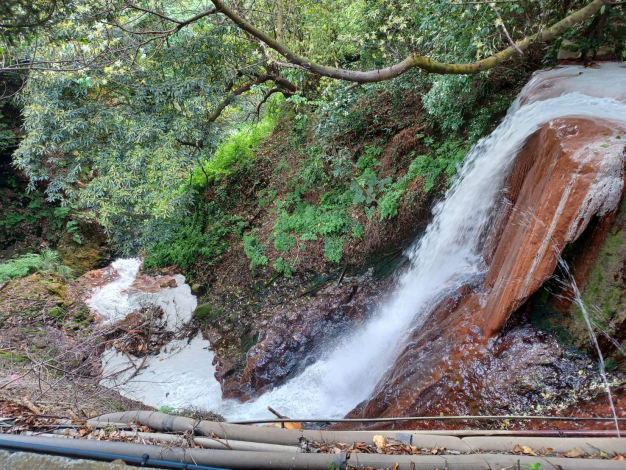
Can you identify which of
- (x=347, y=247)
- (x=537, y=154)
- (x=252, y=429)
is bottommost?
(x=347, y=247)

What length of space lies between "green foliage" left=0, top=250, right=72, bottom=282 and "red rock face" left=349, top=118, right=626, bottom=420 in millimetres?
8747

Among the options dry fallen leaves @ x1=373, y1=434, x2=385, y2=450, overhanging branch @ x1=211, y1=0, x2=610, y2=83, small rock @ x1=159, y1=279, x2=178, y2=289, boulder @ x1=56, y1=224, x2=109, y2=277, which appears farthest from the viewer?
boulder @ x1=56, y1=224, x2=109, y2=277

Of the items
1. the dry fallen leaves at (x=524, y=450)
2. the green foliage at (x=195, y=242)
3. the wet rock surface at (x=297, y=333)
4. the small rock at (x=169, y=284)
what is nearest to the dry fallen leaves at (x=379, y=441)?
the dry fallen leaves at (x=524, y=450)

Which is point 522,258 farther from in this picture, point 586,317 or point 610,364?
point 610,364

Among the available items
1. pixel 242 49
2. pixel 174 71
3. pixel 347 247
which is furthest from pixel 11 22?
pixel 347 247

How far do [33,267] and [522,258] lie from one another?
1094 cm

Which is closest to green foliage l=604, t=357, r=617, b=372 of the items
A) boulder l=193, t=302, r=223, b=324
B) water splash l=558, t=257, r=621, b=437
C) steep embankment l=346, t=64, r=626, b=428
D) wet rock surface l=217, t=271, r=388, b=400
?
water splash l=558, t=257, r=621, b=437

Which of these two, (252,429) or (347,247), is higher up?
(252,429)

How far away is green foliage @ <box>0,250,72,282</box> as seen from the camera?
909 centimetres

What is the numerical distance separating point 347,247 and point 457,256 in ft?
7.96

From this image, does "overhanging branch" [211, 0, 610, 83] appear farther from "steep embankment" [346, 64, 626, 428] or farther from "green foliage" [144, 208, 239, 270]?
"green foliage" [144, 208, 239, 270]

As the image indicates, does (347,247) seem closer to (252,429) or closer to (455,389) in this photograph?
(455,389)

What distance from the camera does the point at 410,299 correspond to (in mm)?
6465

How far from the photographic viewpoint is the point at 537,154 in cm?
450
